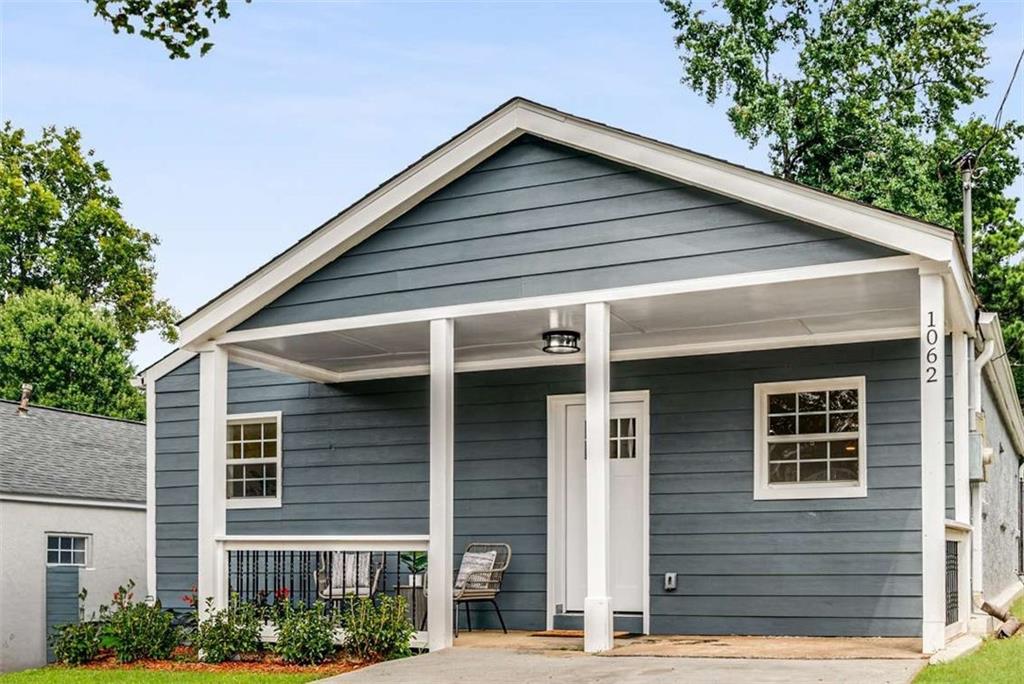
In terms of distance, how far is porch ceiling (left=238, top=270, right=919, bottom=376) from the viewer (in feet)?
26.9

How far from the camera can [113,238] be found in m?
33.0

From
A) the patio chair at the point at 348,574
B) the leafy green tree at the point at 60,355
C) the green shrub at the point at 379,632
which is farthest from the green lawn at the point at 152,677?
the leafy green tree at the point at 60,355

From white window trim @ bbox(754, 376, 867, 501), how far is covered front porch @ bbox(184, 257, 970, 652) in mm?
82

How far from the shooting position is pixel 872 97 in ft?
73.2

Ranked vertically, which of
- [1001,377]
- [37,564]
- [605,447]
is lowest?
[37,564]

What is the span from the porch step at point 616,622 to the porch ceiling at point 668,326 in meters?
2.33

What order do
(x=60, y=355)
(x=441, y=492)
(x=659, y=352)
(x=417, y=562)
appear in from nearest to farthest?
(x=441, y=492) < (x=659, y=352) < (x=417, y=562) < (x=60, y=355)

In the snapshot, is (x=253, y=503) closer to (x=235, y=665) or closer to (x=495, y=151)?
(x=235, y=665)

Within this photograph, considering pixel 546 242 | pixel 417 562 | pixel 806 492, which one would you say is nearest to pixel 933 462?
pixel 806 492

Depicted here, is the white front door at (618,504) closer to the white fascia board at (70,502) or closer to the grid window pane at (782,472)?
the grid window pane at (782,472)

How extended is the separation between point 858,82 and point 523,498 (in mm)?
14704

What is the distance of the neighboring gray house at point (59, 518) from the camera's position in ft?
51.8

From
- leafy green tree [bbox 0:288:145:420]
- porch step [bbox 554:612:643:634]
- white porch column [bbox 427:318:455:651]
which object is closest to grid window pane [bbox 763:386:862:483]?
porch step [bbox 554:612:643:634]

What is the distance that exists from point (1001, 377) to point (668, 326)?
411cm
